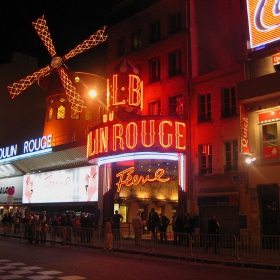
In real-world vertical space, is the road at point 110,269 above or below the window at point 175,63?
below

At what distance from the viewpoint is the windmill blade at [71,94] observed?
2990 cm

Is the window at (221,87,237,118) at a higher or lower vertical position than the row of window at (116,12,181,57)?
lower

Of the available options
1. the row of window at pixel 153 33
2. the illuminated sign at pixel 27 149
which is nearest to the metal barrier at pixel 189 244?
the illuminated sign at pixel 27 149

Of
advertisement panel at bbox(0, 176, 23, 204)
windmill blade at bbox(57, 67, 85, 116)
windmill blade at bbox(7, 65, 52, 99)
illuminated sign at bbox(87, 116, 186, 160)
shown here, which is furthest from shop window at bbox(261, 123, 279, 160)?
advertisement panel at bbox(0, 176, 23, 204)

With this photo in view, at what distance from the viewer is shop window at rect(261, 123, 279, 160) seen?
57.4 ft

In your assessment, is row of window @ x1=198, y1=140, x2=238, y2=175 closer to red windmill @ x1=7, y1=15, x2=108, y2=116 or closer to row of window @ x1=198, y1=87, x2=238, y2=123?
row of window @ x1=198, y1=87, x2=238, y2=123

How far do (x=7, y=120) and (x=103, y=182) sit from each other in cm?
2081

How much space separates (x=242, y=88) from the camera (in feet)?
58.3

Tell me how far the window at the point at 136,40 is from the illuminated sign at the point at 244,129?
9562 mm

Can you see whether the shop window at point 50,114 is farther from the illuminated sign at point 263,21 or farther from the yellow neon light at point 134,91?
the illuminated sign at point 263,21

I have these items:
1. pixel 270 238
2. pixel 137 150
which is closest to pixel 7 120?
pixel 137 150

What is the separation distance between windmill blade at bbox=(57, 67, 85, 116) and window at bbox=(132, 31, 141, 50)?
6488mm

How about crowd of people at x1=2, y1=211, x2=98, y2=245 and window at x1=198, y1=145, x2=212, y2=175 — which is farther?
window at x1=198, y1=145, x2=212, y2=175

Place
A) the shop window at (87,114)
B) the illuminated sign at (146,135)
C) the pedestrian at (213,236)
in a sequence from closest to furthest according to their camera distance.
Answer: the pedestrian at (213,236) → the illuminated sign at (146,135) → the shop window at (87,114)
